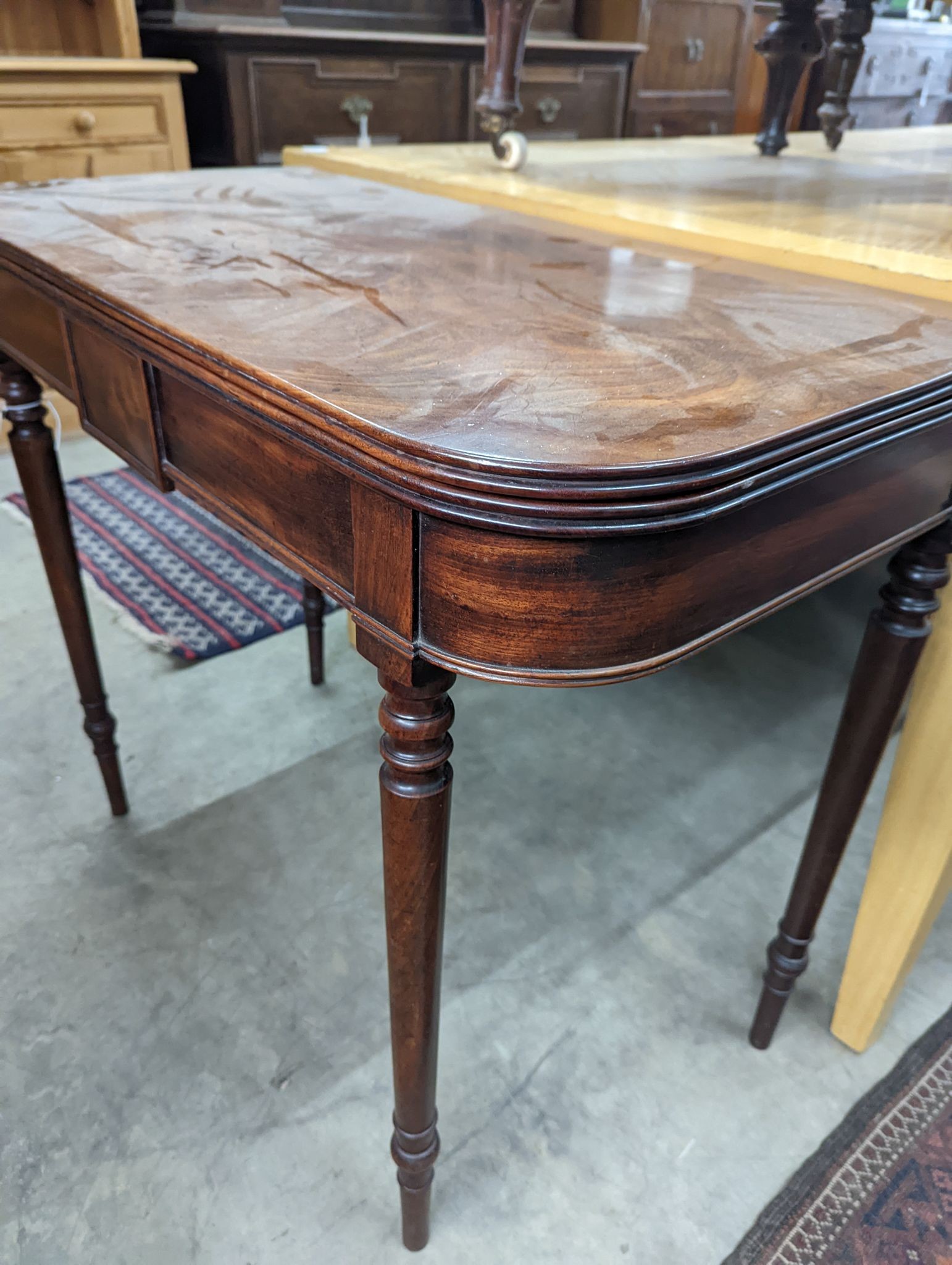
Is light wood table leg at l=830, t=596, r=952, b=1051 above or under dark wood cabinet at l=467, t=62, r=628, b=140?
under

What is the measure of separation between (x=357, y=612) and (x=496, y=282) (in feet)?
1.14

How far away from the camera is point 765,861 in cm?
123

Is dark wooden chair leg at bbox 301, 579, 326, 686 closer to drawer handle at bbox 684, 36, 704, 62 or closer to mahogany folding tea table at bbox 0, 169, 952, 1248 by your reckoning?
mahogany folding tea table at bbox 0, 169, 952, 1248

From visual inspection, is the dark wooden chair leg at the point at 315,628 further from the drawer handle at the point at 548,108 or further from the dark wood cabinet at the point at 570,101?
the drawer handle at the point at 548,108

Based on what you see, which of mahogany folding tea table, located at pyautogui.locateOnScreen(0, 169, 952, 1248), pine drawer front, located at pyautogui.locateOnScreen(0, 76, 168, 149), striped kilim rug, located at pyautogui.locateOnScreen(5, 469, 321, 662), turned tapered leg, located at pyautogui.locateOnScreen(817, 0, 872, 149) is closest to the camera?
mahogany folding tea table, located at pyautogui.locateOnScreen(0, 169, 952, 1248)

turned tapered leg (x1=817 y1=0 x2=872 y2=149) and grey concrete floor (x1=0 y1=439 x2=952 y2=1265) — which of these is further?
turned tapered leg (x1=817 y1=0 x2=872 y2=149)

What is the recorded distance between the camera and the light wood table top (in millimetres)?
794

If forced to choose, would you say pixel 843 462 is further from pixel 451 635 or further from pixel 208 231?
pixel 208 231

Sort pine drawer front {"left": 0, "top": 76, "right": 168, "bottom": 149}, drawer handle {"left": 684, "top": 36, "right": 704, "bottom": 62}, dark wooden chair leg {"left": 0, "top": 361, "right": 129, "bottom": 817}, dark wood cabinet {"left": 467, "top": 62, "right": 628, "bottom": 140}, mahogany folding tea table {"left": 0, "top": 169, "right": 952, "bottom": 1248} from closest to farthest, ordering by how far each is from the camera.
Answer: mahogany folding tea table {"left": 0, "top": 169, "right": 952, "bottom": 1248}, dark wooden chair leg {"left": 0, "top": 361, "right": 129, "bottom": 817}, pine drawer front {"left": 0, "top": 76, "right": 168, "bottom": 149}, dark wood cabinet {"left": 467, "top": 62, "right": 628, "bottom": 140}, drawer handle {"left": 684, "top": 36, "right": 704, "bottom": 62}

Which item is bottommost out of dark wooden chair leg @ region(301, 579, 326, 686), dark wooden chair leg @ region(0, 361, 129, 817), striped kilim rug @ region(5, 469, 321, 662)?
striped kilim rug @ region(5, 469, 321, 662)

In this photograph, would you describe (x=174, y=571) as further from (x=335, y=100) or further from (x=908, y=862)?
(x=908, y=862)

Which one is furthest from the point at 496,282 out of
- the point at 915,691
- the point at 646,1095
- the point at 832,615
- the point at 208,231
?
the point at 832,615

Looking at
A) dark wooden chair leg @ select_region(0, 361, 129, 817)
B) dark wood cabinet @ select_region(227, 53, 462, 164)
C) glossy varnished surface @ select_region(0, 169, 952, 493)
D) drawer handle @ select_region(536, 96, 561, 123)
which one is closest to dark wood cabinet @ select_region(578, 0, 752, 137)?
drawer handle @ select_region(536, 96, 561, 123)

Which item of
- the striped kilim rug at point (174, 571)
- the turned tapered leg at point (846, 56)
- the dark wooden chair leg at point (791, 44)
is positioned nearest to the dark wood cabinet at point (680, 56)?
the turned tapered leg at point (846, 56)
